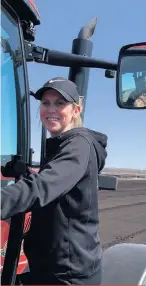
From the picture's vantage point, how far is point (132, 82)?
2.60 meters

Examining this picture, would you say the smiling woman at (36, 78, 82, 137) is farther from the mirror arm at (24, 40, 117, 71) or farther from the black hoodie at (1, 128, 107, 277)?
the mirror arm at (24, 40, 117, 71)

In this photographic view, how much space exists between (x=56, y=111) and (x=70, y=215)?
1.50ft

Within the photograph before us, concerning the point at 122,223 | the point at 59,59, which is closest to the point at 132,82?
the point at 59,59

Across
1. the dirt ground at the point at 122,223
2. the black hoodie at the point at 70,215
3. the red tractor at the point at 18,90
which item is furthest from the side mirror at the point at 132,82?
the dirt ground at the point at 122,223

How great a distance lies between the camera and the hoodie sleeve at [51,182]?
4.87 feet

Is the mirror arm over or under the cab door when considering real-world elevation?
over

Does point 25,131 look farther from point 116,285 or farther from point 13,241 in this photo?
point 116,285

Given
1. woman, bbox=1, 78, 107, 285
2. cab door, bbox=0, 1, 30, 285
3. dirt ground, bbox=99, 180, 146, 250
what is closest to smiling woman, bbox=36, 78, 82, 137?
woman, bbox=1, 78, 107, 285

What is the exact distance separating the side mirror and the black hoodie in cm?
63

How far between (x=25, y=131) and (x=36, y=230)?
21.0 inches

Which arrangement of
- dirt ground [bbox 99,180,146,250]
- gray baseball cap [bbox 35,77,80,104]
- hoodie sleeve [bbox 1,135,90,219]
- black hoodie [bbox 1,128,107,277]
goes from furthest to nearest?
dirt ground [bbox 99,180,146,250]
gray baseball cap [bbox 35,77,80,104]
black hoodie [bbox 1,128,107,277]
hoodie sleeve [bbox 1,135,90,219]

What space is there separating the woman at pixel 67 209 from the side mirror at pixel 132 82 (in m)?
0.63

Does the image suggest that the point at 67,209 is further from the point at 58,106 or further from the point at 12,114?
the point at 12,114

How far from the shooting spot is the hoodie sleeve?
1.48 metres
